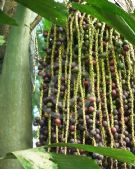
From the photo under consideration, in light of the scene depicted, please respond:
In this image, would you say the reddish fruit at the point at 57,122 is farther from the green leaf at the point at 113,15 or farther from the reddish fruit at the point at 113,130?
the green leaf at the point at 113,15

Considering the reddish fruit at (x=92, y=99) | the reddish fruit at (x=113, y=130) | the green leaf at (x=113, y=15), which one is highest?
the green leaf at (x=113, y=15)

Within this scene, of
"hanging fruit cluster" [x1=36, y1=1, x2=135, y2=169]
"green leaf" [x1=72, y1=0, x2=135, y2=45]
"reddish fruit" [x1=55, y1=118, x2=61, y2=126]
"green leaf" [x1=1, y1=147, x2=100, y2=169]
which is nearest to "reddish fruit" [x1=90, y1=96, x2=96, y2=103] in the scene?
"hanging fruit cluster" [x1=36, y1=1, x2=135, y2=169]

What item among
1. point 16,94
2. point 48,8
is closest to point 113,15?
point 48,8

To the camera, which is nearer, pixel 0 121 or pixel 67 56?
pixel 0 121

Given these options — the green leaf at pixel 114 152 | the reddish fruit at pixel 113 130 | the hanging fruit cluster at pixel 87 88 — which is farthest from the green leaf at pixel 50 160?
the reddish fruit at pixel 113 130

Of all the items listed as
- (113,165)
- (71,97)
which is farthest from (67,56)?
(113,165)

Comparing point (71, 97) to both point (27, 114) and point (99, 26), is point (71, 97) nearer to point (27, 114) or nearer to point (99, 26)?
point (27, 114)
